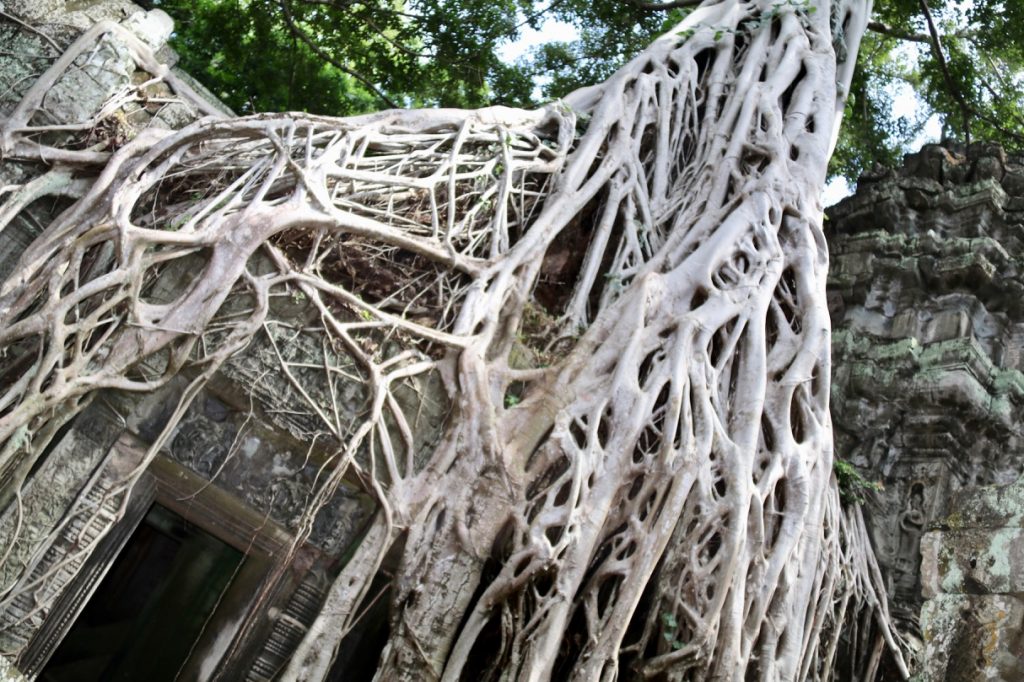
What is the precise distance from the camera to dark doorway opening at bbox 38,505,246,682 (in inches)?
197

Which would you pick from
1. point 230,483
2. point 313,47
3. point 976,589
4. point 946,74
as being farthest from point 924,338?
point 313,47

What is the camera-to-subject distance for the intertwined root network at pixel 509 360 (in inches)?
115

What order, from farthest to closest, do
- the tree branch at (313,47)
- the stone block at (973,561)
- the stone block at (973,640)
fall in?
the tree branch at (313,47)
the stone block at (973,561)
the stone block at (973,640)

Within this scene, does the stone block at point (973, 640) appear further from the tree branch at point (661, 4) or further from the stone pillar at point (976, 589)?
the tree branch at point (661, 4)

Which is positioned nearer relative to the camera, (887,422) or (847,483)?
(847,483)

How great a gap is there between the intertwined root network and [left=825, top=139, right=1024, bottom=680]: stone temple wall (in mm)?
676

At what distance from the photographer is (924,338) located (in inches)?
204

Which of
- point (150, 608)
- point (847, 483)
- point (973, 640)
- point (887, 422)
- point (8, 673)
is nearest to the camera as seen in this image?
point (8, 673)

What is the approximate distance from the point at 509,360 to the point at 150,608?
3.02 m

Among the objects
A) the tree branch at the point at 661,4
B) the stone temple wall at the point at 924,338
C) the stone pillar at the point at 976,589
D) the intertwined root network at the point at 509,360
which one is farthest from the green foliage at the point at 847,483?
the tree branch at the point at 661,4

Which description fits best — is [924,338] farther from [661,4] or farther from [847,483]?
[661,4]

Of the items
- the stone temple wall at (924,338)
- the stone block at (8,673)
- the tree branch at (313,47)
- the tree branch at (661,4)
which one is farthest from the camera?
the tree branch at (661,4)

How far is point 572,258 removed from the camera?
13.6 ft

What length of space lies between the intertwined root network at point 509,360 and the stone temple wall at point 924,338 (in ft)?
2.22
